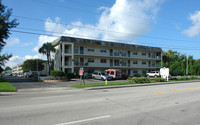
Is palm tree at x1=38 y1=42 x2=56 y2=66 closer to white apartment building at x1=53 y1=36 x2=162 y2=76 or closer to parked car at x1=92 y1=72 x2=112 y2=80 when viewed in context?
white apartment building at x1=53 y1=36 x2=162 y2=76

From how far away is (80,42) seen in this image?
3638 centimetres

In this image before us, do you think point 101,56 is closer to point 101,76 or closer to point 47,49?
point 101,76

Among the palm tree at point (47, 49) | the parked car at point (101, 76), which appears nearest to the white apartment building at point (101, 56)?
the palm tree at point (47, 49)

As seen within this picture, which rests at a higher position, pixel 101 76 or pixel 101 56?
pixel 101 56

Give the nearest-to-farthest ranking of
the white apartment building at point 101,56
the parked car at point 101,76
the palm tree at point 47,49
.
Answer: the parked car at point 101,76
the white apartment building at point 101,56
the palm tree at point 47,49

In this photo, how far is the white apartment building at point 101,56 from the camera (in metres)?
36.2

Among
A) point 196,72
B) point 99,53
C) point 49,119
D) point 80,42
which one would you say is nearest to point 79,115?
point 49,119

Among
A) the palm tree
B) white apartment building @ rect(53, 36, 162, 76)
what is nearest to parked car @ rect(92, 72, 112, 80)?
white apartment building @ rect(53, 36, 162, 76)

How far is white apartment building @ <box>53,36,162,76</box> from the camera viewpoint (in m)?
36.2

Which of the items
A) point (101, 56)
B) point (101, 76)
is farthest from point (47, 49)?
point (101, 76)

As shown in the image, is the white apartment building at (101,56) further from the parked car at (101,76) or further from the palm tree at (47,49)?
the parked car at (101,76)

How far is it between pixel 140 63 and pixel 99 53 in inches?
609

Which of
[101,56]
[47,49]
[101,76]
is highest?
[47,49]

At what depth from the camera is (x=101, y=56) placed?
3984 centimetres
